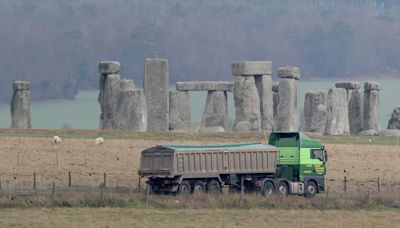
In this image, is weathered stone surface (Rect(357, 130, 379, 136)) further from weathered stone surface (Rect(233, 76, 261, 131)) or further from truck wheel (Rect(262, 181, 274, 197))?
truck wheel (Rect(262, 181, 274, 197))

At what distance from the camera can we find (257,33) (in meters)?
156

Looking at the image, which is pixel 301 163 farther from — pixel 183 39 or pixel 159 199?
pixel 183 39

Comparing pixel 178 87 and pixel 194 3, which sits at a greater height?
pixel 194 3

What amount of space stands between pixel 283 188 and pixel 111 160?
800 centimetres

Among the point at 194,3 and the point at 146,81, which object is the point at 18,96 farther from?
the point at 194,3

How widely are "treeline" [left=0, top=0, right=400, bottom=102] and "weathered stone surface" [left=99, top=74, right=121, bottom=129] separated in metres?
38.8

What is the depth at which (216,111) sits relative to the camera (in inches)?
2776

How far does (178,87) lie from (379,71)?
87891mm

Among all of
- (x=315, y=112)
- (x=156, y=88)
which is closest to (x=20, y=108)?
(x=156, y=88)

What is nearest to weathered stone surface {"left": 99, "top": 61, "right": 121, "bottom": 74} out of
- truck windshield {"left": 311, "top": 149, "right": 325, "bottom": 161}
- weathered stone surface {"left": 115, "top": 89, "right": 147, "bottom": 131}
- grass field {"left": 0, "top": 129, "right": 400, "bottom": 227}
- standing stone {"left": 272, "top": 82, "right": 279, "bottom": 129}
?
weathered stone surface {"left": 115, "top": 89, "right": 147, "bottom": 131}

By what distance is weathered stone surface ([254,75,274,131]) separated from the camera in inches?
2670

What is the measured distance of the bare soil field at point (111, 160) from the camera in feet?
149

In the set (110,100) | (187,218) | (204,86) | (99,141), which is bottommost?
(187,218)

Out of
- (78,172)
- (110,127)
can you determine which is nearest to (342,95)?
(110,127)
